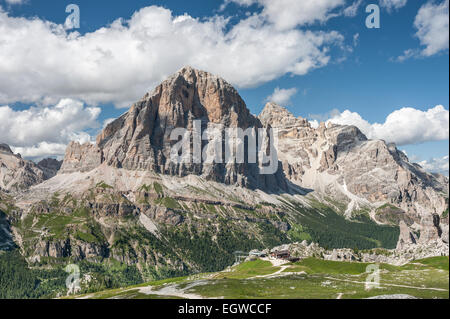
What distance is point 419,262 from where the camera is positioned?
163 m
